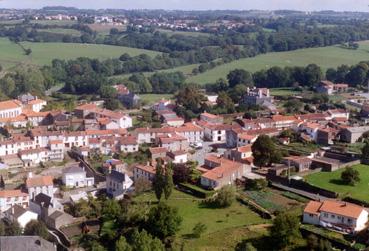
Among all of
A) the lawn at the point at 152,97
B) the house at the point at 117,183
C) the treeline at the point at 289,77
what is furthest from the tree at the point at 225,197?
the treeline at the point at 289,77

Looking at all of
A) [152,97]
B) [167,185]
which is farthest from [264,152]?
[152,97]

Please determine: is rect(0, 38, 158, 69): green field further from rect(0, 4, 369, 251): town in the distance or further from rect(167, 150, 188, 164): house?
rect(167, 150, 188, 164): house

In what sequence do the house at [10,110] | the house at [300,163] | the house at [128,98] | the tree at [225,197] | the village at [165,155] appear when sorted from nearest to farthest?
the tree at [225,197] → the village at [165,155] → the house at [300,163] → the house at [10,110] → the house at [128,98]

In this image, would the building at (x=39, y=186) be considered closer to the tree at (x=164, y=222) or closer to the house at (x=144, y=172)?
the house at (x=144, y=172)

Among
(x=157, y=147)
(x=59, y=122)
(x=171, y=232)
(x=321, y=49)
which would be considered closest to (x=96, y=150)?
(x=157, y=147)

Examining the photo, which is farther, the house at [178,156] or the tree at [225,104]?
the tree at [225,104]

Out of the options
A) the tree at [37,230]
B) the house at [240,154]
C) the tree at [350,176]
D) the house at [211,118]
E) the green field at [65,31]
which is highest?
the green field at [65,31]

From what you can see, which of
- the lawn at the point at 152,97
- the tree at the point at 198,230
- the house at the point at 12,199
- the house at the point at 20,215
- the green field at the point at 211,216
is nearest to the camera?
the tree at the point at 198,230

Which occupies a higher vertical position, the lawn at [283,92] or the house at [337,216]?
the house at [337,216]
